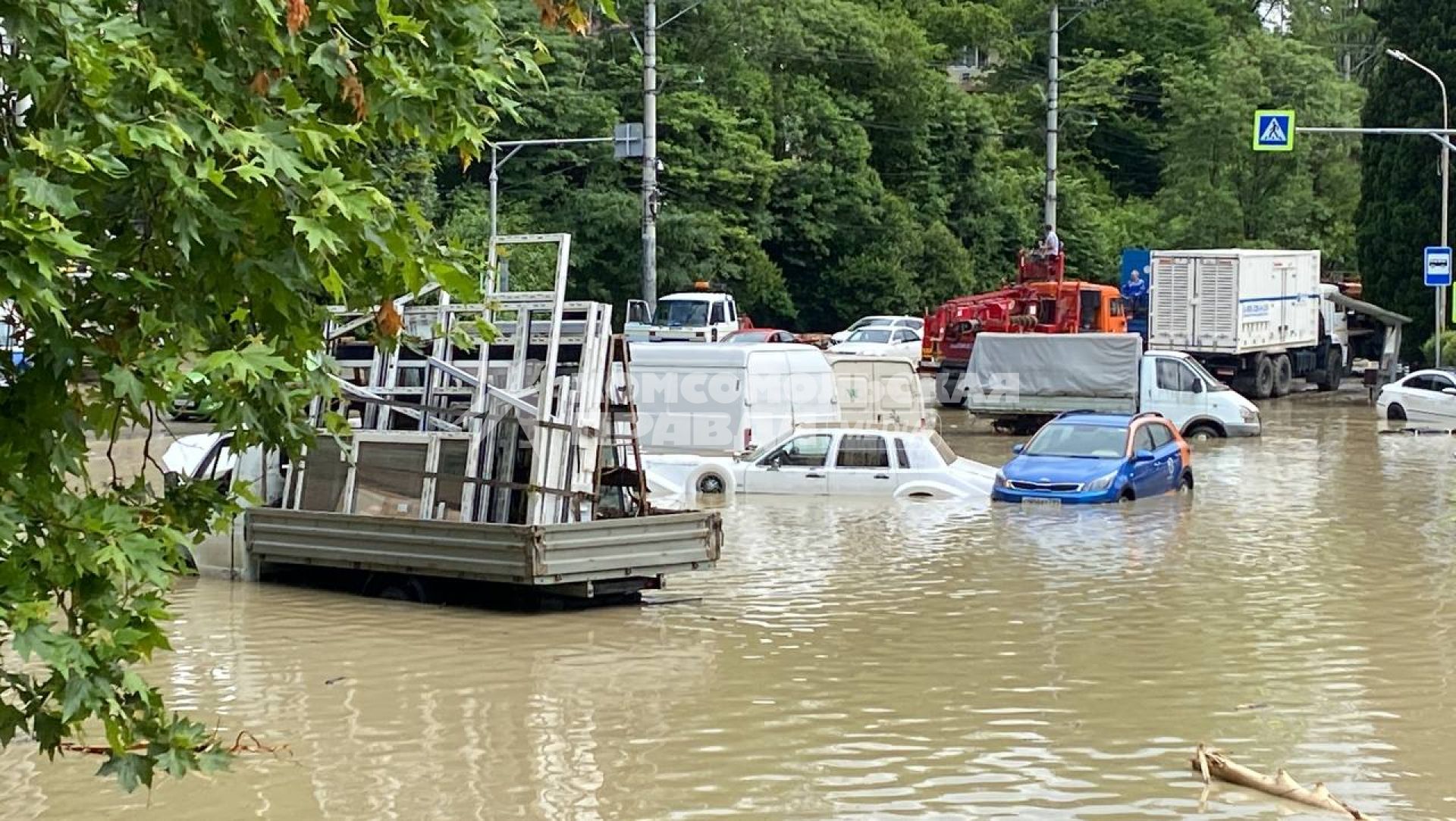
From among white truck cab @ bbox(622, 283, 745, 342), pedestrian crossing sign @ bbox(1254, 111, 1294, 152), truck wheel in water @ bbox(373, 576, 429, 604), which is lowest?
truck wheel in water @ bbox(373, 576, 429, 604)

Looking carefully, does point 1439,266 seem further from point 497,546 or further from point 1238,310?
point 497,546

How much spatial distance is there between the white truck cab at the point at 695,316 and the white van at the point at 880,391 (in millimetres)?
14586

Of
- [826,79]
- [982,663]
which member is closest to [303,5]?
[982,663]

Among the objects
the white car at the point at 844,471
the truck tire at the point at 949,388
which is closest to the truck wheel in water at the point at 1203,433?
the truck tire at the point at 949,388

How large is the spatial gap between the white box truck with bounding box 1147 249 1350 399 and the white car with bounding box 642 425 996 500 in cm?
1985

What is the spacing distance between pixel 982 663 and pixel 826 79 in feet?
185

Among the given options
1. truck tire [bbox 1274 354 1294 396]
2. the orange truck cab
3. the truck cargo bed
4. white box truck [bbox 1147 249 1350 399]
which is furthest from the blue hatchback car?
truck tire [bbox 1274 354 1294 396]

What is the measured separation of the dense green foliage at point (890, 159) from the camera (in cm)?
6034

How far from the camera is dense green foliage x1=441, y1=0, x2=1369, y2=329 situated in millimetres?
60344

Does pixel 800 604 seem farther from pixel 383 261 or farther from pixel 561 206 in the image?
pixel 561 206

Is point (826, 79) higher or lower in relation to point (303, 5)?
higher

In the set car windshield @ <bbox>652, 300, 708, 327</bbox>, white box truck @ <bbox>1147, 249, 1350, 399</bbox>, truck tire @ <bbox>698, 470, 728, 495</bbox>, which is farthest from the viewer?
car windshield @ <bbox>652, 300, 708, 327</bbox>

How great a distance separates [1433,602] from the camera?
1809cm

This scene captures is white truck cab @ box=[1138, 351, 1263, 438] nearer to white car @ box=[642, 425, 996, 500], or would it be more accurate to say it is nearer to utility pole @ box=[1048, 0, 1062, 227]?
white car @ box=[642, 425, 996, 500]
